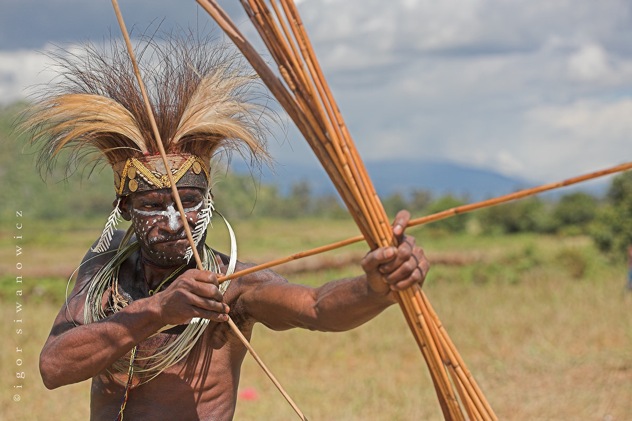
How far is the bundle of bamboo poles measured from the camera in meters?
2.35

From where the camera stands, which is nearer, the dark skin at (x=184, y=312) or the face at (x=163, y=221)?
the dark skin at (x=184, y=312)

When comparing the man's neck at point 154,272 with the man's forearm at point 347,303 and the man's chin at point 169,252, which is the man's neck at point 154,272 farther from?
the man's forearm at point 347,303

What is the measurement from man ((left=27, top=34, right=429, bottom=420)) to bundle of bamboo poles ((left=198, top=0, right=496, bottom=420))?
52 cm

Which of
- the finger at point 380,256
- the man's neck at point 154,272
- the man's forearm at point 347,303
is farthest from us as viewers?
the man's neck at point 154,272

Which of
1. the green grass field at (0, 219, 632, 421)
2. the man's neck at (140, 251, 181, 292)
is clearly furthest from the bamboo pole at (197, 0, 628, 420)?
the green grass field at (0, 219, 632, 421)

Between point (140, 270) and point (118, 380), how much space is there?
41 centimetres

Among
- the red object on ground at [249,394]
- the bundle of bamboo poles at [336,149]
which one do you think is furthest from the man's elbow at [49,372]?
the red object on ground at [249,394]

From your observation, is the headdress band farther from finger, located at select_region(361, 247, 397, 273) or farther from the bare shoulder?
finger, located at select_region(361, 247, 397, 273)

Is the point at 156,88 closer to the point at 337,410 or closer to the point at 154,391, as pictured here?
the point at 154,391

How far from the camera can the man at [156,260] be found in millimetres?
3006

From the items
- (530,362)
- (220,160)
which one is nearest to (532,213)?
(530,362)

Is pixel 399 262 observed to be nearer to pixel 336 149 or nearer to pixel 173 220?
pixel 336 149

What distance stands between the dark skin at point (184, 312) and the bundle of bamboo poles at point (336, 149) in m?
0.10

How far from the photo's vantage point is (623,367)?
8672 millimetres
